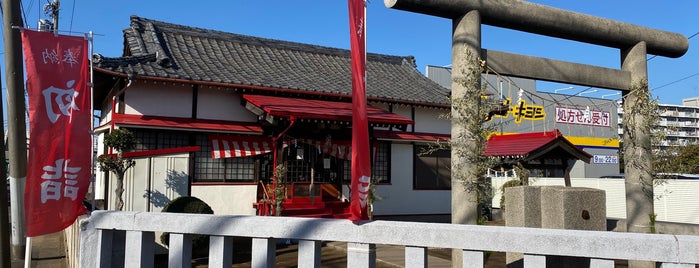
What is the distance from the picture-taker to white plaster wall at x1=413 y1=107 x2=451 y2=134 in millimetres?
16016

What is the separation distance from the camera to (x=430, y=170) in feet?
53.3

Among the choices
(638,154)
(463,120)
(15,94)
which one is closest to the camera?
(463,120)

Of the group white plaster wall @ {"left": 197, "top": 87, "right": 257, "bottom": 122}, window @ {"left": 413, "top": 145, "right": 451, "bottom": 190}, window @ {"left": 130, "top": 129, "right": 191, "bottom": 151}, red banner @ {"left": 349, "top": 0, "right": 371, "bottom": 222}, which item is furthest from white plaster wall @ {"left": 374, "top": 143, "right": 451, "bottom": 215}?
red banner @ {"left": 349, "top": 0, "right": 371, "bottom": 222}

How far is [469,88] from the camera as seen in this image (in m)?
5.61

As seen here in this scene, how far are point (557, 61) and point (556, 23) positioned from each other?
2.16 ft

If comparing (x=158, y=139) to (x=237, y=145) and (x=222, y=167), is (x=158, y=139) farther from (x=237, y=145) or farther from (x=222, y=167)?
(x=237, y=145)

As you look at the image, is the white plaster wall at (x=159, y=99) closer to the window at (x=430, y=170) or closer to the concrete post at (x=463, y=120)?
the window at (x=430, y=170)

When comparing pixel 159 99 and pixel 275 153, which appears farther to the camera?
pixel 275 153

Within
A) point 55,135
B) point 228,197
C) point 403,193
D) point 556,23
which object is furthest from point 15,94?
point 403,193

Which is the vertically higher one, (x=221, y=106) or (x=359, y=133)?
(x=221, y=106)

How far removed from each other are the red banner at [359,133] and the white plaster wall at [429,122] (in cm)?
1211

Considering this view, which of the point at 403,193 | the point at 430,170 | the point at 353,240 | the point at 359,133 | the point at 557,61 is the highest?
the point at 557,61

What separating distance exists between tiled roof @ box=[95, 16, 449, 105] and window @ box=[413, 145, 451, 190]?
67.3 inches

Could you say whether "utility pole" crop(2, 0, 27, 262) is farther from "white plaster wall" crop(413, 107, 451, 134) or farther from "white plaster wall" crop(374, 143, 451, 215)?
"white plaster wall" crop(413, 107, 451, 134)
